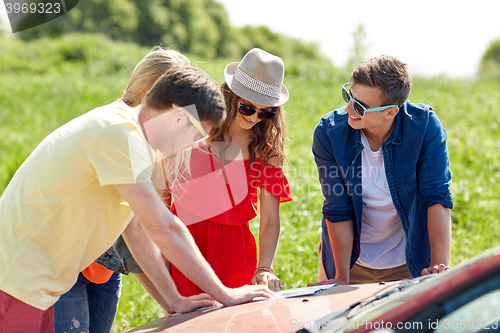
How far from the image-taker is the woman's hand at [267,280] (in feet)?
8.14

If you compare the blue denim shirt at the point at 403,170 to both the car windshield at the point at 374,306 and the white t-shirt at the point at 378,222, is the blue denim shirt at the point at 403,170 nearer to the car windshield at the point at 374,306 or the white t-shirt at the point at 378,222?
the white t-shirt at the point at 378,222

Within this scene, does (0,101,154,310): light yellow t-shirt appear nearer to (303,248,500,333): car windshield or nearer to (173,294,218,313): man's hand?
(173,294,218,313): man's hand

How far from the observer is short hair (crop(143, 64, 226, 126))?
1.67m

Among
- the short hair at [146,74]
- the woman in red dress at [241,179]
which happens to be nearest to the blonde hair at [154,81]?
the short hair at [146,74]

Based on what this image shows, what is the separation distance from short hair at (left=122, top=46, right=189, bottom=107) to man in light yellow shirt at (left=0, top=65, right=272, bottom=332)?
18.2 inches

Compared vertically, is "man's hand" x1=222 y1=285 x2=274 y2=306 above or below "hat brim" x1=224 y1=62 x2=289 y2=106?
below

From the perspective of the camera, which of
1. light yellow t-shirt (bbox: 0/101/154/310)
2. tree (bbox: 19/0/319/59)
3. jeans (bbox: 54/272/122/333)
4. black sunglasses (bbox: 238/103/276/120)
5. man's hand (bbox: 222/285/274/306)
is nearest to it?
light yellow t-shirt (bbox: 0/101/154/310)

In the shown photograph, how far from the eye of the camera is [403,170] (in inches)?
101

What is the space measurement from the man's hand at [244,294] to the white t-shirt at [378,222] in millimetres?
1045

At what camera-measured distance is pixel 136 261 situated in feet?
7.06

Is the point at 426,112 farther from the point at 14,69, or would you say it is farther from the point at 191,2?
the point at 191,2

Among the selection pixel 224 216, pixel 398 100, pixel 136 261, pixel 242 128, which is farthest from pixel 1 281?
pixel 398 100

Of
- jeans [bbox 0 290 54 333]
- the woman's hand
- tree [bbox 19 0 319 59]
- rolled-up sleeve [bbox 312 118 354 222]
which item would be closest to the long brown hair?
rolled-up sleeve [bbox 312 118 354 222]

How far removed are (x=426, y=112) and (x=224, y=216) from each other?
133cm
